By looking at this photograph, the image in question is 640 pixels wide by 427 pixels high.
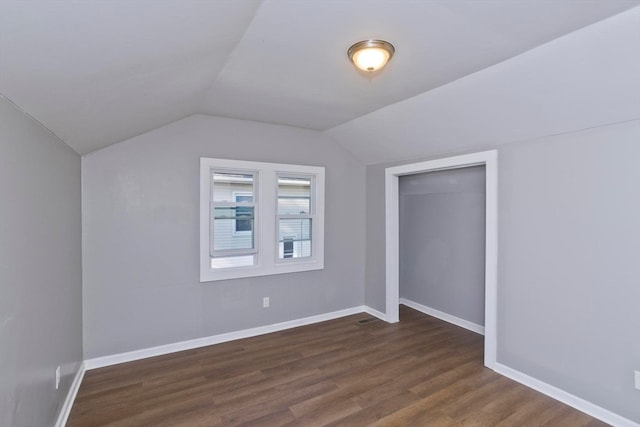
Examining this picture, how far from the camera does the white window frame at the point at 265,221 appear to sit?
357cm

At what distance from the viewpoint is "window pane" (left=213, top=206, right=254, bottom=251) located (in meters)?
3.77

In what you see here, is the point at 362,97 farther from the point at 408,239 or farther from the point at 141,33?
the point at 408,239

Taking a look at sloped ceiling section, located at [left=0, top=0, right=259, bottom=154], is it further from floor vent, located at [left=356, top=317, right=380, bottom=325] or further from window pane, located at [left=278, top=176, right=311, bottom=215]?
Answer: floor vent, located at [left=356, top=317, right=380, bottom=325]

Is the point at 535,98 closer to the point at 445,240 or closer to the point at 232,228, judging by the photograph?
the point at 445,240

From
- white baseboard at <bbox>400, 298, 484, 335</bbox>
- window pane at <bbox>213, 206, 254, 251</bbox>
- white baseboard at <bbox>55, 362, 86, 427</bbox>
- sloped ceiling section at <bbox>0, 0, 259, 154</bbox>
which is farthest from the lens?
white baseboard at <bbox>400, 298, 484, 335</bbox>

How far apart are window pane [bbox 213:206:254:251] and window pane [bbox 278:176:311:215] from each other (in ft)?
1.43

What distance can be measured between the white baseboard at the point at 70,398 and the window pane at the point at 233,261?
147cm

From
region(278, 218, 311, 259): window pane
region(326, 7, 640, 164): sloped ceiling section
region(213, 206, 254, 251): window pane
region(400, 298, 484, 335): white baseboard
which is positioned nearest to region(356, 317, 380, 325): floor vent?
region(400, 298, 484, 335): white baseboard

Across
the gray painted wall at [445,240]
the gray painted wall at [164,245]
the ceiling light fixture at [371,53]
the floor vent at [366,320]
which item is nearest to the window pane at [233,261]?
the gray painted wall at [164,245]

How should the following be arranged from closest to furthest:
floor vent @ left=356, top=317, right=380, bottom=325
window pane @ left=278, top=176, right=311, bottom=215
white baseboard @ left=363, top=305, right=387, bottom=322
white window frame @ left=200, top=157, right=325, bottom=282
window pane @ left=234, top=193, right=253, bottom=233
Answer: white window frame @ left=200, top=157, right=325, bottom=282 < window pane @ left=234, top=193, right=253, bottom=233 < window pane @ left=278, top=176, right=311, bottom=215 < floor vent @ left=356, top=317, right=380, bottom=325 < white baseboard @ left=363, top=305, right=387, bottom=322

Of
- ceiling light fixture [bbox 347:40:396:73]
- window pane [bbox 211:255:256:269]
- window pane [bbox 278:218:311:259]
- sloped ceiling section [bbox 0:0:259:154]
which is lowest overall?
window pane [bbox 211:255:256:269]

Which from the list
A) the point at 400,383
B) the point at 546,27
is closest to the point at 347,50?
the point at 546,27

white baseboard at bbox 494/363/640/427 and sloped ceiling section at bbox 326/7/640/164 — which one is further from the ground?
sloped ceiling section at bbox 326/7/640/164

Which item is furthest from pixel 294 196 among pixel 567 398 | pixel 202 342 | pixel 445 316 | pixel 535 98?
pixel 567 398
